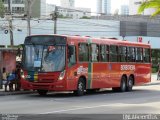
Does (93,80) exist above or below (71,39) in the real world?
below

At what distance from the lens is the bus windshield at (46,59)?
78.4ft

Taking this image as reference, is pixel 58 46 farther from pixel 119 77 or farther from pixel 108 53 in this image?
pixel 119 77

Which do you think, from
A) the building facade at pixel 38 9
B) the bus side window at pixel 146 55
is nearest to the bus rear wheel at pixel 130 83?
the bus side window at pixel 146 55

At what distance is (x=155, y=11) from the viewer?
456 inches

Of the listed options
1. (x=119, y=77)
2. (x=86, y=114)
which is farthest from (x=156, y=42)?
(x=86, y=114)

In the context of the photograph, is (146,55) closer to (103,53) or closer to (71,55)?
(103,53)

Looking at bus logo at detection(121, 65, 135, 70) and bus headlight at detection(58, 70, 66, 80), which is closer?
bus headlight at detection(58, 70, 66, 80)

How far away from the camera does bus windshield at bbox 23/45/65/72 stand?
78.4 ft

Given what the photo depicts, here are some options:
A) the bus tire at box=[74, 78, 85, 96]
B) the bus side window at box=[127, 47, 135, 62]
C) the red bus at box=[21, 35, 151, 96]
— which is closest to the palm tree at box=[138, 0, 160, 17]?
the red bus at box=[21, 35, 151, 96]

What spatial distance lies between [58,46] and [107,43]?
4655mm

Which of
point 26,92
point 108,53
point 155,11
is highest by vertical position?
point 155,11

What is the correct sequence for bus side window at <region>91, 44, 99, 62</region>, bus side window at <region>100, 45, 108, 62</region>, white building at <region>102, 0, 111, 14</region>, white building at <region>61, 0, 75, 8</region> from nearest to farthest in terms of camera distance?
bus side window at <region>91, 44, 99, 62</region>
bus side window at <region>100, 45, 108, 62</region>
white building at <region>102, 0, 111, 14</region>
white building at <region>61, 0, 75, 8</region>

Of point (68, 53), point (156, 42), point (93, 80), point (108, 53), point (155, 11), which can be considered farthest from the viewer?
point (156, 42)

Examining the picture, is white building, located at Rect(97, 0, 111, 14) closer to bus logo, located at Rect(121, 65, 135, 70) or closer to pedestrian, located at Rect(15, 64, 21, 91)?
bus logo, located at Rect(121, 65, 135, 70)
